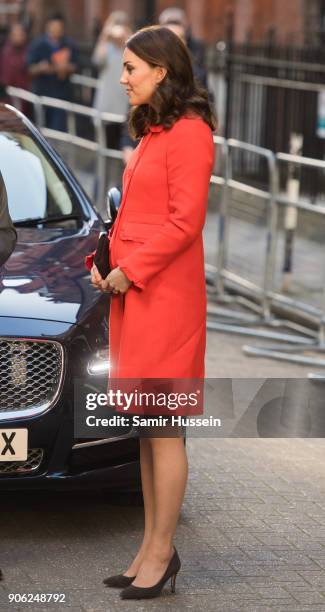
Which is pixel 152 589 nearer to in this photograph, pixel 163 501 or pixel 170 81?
pixel 163 501

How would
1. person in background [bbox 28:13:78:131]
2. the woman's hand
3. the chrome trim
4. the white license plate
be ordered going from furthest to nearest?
person in background [bbox 28:13:78:131]
the chrome trim
the white license plate
the woman's hand

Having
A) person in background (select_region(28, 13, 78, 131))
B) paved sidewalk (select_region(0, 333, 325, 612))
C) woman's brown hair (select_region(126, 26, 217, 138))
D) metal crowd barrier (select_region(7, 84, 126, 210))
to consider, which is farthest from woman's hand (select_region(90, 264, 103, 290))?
person in background (select_region(28, 13, 78, 131))

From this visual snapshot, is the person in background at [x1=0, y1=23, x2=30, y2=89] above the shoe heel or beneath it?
beneath

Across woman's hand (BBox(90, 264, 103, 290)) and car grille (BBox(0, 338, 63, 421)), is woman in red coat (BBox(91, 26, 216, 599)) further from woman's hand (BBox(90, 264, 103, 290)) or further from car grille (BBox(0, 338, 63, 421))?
car grille (BBox(0, 338, 63, 421))

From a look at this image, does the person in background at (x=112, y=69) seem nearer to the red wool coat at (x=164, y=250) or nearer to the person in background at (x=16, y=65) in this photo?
the person in background at (x=16, y=65)

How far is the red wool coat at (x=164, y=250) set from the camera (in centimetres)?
475

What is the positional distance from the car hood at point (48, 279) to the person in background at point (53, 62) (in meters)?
13.7


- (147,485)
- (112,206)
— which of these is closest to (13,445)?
(147,485)

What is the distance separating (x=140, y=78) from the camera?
15.9 ft

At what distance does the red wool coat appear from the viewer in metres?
4.75

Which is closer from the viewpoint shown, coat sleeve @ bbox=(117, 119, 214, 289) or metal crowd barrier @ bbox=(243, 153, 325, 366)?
coat sleeve @ bbox=(117, 119, 214, 289)

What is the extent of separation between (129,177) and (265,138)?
40.2ft

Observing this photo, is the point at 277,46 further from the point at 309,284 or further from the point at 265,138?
the point at 309,284

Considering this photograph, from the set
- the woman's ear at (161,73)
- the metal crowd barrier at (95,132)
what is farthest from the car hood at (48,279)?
the metal crowd barrier at (95,132)
